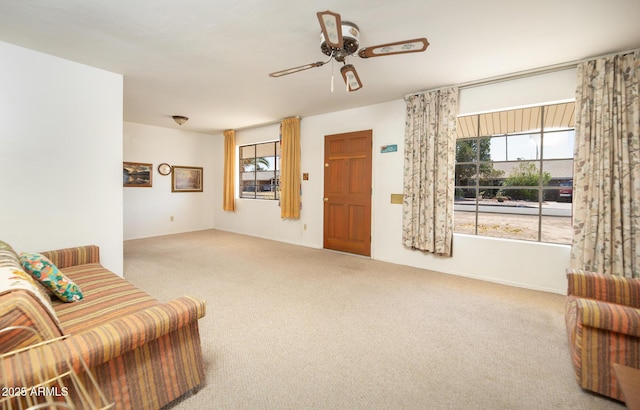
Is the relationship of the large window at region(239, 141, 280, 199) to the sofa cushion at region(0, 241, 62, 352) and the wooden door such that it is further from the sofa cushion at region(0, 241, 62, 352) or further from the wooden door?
the sofa cushion at region(0, 241, 62, 352)

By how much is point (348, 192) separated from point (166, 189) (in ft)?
14.8

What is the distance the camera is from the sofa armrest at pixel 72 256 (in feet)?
8.46

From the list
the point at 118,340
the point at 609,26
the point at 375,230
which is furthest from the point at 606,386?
the point at 375,230

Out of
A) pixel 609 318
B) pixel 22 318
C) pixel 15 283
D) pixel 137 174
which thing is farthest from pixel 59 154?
pixel 609 318

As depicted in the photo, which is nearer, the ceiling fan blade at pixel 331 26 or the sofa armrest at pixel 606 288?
the ceiling fan blade at pixel 331 26

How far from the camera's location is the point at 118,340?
122cm

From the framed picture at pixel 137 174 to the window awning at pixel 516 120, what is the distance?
634 centimetres

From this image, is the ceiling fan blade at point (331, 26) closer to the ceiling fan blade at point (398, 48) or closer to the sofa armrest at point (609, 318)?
the ceiling fan blade at point (398, 48)

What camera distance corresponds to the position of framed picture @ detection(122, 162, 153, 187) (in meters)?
5.90

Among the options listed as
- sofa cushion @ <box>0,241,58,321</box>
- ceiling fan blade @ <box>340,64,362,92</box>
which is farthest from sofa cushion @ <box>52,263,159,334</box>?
ceiling fan blade @ <box>340,64,362,92</box>

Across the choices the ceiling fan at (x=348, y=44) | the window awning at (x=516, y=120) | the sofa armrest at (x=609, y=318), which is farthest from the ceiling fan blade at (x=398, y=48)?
the window awning at (x=516, y=120)

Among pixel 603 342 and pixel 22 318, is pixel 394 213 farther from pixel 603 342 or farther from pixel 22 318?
pixel 22 318

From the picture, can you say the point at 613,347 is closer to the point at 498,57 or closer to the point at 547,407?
the point at 547,407

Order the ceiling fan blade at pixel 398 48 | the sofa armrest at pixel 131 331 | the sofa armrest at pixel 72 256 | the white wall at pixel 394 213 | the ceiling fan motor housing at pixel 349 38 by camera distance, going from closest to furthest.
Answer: the sofa armrest at pixel 131 331 → the ceiling fan blade at pixel 398 48 → the ceiling fan motor housing at pixel 349 38 → the sofa armrest at pixel 72 256 → the white wall at pixel 394 213
